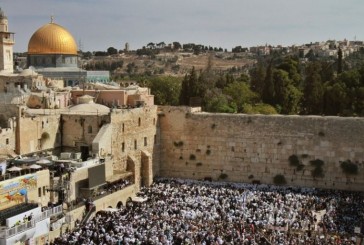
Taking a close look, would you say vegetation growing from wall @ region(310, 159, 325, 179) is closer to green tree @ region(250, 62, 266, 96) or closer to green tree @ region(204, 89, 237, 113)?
green tree @ region(204, 89, 237, 113)

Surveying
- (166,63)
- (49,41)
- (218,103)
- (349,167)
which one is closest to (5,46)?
(49,41)

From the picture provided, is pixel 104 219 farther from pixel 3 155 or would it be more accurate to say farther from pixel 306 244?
pixel 306 244

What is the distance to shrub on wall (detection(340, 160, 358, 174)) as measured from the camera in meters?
28.7

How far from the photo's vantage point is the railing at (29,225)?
731 inches

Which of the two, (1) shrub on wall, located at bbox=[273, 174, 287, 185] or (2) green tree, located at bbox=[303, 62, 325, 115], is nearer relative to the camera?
(1) shrub on wall, located at bbox=[273, 174, 287, 185]

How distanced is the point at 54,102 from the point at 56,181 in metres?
9.46

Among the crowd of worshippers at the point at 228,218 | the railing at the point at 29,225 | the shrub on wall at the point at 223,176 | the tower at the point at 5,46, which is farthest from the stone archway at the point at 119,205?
the tower at the point at 5,46

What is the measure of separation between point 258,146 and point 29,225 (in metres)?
14.4

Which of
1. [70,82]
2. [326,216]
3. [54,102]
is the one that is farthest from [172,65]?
[326,216]

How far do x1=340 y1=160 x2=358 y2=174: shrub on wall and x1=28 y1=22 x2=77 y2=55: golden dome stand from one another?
22.9 m

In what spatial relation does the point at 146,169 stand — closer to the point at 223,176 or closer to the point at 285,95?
the point at 223,176

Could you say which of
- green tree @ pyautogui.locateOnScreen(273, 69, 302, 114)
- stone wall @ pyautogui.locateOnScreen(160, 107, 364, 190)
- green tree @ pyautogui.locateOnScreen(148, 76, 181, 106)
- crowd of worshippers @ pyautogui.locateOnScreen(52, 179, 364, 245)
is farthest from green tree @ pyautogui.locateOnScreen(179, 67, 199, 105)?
crowd of worshippers @ pyautogui.locateOnScreen(52, 179, 364, 245)

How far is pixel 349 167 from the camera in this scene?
2873 cm

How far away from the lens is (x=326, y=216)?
24.0 metres
